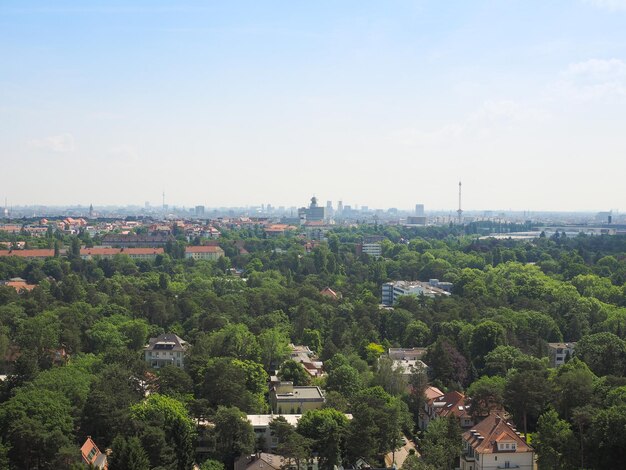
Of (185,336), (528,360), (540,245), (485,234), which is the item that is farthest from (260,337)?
(485,234)

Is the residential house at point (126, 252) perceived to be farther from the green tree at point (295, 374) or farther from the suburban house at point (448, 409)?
the suburban house at point (448, 409)

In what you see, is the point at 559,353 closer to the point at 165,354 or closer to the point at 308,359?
the point at 308,359

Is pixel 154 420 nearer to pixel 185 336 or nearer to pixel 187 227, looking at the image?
pixel 185 336

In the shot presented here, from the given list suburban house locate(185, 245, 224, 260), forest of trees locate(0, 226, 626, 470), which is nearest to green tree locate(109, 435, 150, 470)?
forest of trees locate(0, 226, 626, 470)

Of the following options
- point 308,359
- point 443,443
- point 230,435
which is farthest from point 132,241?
point 443,443

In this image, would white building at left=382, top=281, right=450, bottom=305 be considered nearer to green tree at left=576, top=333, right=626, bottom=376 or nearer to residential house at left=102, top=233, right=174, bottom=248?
green tree at left=576, top=333, right=626, bottom=376

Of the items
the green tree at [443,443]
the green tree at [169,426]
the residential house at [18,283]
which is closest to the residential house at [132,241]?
the residential house at [18,283]

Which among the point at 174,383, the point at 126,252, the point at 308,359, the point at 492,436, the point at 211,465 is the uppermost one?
the point at 126,252
